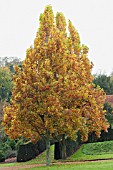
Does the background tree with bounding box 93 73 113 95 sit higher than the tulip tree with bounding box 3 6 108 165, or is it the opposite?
the background tree with bounding box 93 73 113 95

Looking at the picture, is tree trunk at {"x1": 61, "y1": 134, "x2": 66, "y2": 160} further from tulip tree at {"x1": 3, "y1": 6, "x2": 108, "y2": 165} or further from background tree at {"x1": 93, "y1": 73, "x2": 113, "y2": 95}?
background tree at {"x1": 93, "y1": 73, "x2": 113, "y2": 95}

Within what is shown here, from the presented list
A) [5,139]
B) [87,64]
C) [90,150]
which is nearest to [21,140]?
[5,139]

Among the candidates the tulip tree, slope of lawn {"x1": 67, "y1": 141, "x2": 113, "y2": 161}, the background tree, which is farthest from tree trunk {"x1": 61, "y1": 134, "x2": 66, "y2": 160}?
the background tree

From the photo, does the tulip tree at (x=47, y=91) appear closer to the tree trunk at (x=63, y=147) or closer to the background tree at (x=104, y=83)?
the tree trunk at (x=63, y=147)

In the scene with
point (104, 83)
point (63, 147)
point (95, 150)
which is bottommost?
point (95, 150)

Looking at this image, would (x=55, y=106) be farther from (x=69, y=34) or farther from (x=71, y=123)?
(x=69, y=34)

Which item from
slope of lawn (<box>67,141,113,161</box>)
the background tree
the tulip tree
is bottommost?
slope of lawn (<box>67,141,113,161</box>)

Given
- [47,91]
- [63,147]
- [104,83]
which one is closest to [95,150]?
[63,147]

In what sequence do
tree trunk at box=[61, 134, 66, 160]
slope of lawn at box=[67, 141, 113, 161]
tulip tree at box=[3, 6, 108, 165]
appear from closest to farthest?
1. tulip tree at box=[3, 6, 108, 165]
2. tree trunk at box=[61, 134, 66, 160]
3. slope of lawn at box=[67, 141, 113, 161]

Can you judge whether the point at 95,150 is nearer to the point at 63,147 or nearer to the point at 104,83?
the point at 63,147

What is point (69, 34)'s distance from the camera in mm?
22656

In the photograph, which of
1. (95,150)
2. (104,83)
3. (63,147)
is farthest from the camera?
(104,83)

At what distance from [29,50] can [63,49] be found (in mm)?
1904

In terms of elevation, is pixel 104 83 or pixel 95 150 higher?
pixel 104 83
